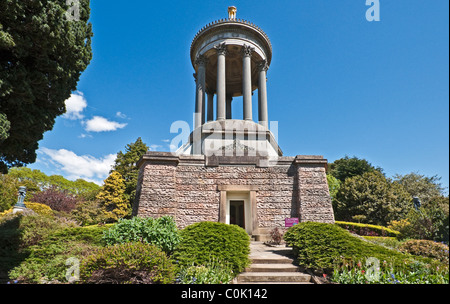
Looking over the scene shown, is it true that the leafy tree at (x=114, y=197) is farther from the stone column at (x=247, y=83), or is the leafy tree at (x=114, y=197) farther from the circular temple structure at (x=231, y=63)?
the stone column at (x=247, y=83)

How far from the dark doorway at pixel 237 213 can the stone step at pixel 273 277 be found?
18.2 ft

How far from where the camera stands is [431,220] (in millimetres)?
12867

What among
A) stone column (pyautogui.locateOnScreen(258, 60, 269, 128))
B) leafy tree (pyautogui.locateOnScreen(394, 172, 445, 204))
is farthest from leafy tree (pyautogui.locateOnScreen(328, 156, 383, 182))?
stone column (pyautogui.locateOnScreen(258, 60, 269, 128))

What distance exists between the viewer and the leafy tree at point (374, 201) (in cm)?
2147

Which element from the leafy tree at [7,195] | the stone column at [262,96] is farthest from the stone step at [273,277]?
the leafy tree at [7,195]

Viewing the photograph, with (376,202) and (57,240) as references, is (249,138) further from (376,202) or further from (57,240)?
(376,202)

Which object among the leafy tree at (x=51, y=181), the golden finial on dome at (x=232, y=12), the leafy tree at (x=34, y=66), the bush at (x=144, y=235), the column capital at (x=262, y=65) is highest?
the golden finial on dome at (x=232, y=12)

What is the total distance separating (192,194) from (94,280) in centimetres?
674

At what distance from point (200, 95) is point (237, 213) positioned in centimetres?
1131

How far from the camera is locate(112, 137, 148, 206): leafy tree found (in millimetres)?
25969

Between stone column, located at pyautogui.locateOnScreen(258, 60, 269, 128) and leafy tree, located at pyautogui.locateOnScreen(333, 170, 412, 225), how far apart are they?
12.0 meters

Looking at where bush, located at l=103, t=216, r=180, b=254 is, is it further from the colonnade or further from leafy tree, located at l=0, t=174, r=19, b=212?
leafy tree, located at l=0, t=174, r=19, b=212

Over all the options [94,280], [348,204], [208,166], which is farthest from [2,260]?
[348,204]

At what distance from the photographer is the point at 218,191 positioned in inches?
473
